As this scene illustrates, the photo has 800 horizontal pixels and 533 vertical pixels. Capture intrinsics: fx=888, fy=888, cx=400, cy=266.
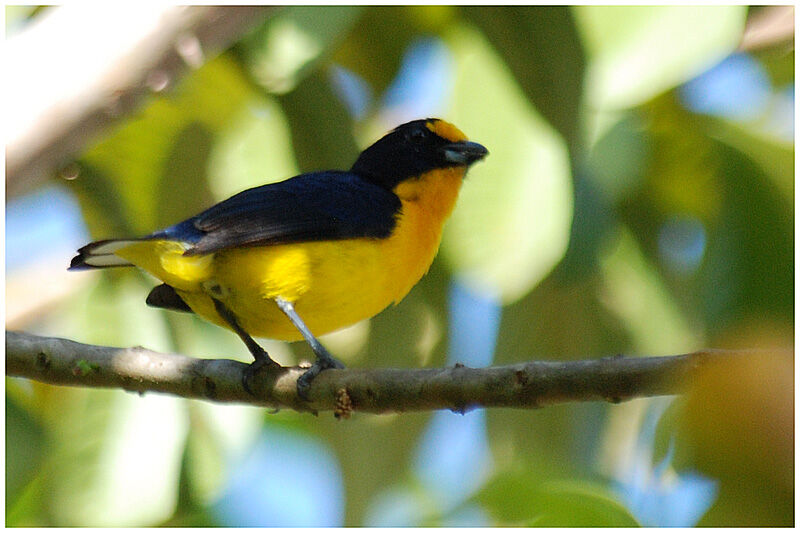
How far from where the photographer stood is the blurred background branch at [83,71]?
277 cm

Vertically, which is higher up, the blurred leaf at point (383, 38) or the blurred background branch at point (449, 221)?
the blurred leaf at point (383, 38)

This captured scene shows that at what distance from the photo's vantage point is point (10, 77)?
2.79 meters

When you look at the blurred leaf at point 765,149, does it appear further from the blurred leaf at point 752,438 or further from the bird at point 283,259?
the blurred leaf at point 752,438

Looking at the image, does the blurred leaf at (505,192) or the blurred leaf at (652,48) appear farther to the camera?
the blurred leaf at (505,192)

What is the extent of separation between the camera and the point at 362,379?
2486 mm

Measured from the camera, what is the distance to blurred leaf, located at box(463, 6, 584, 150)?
3.52 meters

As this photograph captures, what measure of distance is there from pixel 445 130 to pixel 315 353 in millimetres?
1520

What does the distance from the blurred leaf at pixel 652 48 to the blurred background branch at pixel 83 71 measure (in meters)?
1.47

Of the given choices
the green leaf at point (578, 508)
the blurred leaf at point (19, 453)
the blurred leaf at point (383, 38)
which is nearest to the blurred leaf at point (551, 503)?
the green leaf at point (578, 508)

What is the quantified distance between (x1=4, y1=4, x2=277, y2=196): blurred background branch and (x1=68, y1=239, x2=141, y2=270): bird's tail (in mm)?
402

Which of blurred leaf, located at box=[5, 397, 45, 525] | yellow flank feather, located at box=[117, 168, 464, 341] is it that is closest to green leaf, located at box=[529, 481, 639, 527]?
yellow flank feather, located at box=[117, 168, 464, 341]

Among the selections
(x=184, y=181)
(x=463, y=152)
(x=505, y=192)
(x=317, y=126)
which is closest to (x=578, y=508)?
(x=505, y=192)

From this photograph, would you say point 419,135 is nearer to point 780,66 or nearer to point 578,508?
point 780,66

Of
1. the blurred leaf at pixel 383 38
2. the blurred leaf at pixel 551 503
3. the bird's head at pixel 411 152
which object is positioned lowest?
the blurred leaf at pixel 551 503
